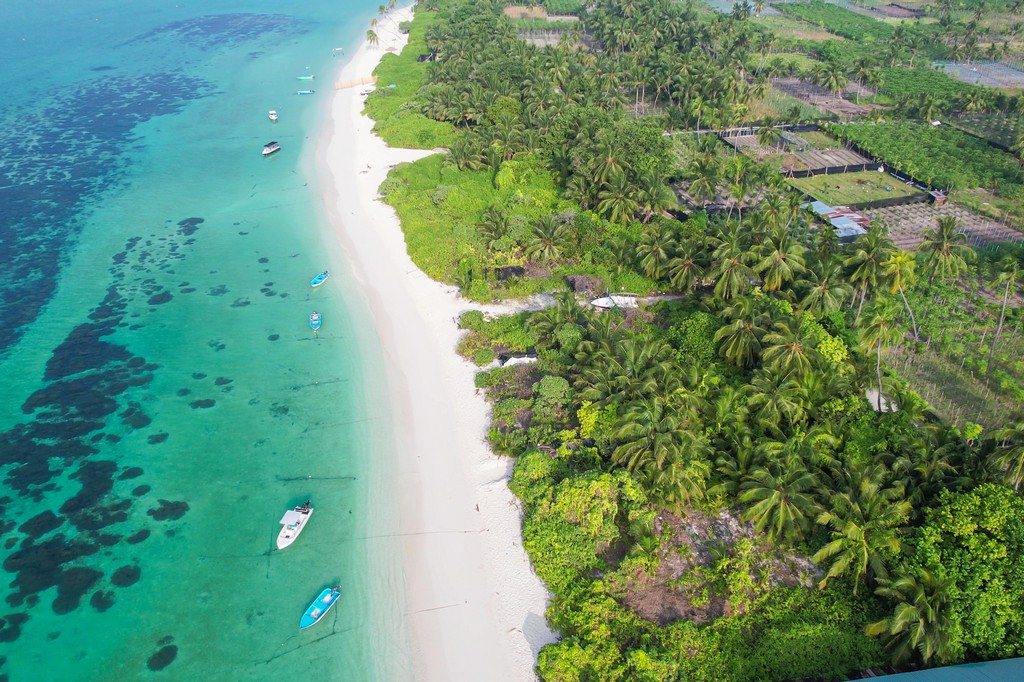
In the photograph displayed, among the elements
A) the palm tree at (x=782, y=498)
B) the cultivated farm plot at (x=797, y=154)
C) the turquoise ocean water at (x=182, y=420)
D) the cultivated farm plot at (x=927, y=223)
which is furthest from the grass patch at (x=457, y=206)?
the cultivated farm plot at (x=927, y=223)

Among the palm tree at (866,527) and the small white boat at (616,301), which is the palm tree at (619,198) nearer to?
the small white boat at (616,301)

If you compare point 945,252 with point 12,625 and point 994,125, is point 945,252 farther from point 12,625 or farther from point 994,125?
point 12,625

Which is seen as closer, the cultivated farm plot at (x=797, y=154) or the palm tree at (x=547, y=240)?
the palm tree at (x=547, y=240)

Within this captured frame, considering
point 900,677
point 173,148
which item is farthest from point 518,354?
point 173,148

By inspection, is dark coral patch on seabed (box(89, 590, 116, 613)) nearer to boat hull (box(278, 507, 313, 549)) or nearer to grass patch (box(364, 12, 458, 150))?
boat hull (box(278, 507, 313, 549))

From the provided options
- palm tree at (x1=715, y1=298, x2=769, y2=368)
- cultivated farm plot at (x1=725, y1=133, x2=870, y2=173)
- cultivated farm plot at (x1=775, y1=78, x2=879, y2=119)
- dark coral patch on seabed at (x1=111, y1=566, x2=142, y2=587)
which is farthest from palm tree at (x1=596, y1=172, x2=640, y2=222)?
cultivated farm plot at (x1=775, y1=78, x2=879, y2=119)

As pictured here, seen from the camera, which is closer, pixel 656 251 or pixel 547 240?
pixel 656 251

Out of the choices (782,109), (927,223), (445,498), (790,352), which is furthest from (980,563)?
(782,109)
